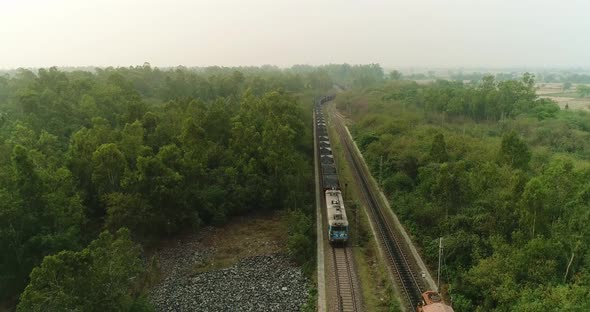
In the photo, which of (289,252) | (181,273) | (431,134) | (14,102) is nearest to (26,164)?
(181,273)

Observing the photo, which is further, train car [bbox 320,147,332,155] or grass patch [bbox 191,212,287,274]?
train car [bbox 320,147,332,155]

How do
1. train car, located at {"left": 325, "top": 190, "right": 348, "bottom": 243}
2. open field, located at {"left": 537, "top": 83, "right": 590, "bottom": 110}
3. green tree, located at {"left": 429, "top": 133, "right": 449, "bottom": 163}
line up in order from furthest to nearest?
open field, located at {"left": 537, "top": 83, "right": 590, "bottom": 110} < green tree, located at {"left": 429, "top": 133, "right": 449, "bottom": 163} < train car, located at {"left": 325, "top": 190, "right": 348, "bottom": 243}

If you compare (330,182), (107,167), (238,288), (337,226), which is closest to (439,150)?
(330,182)

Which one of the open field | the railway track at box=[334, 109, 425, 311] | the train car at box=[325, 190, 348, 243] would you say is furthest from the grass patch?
the open field

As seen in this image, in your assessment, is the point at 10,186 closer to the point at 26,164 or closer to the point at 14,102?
the point at 26,164

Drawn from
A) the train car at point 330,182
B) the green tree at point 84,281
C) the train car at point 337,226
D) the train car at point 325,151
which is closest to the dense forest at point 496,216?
the train car at point 325,151

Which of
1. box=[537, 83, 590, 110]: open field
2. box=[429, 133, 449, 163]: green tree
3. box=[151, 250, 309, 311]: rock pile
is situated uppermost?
box=[429, 133, 449, 163]: green tree

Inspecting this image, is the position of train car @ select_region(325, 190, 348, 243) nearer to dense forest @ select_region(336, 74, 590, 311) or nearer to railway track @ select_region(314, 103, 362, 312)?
railway track @ select_region(314, 103, 362, 312)
